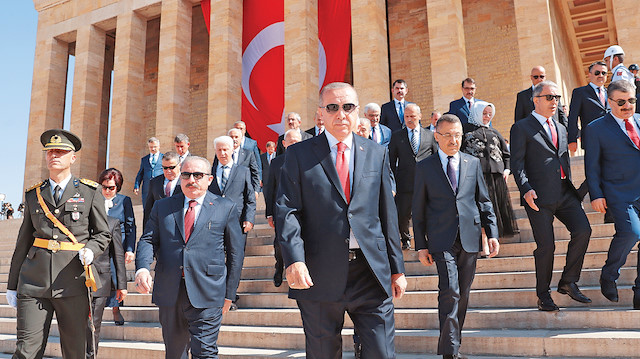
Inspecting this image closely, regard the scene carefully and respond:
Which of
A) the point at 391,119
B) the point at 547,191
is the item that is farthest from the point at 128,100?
the point at 547,191

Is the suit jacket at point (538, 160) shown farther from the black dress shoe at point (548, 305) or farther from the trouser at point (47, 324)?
the trouser at point (47, 324)

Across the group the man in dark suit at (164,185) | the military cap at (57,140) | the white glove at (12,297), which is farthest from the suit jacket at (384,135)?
the white glove at (12,297)

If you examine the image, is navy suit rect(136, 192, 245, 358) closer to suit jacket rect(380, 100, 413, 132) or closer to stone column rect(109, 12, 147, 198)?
suit jacket rect(380, 100, 413, 132)

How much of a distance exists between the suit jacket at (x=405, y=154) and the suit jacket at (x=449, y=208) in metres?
2.22

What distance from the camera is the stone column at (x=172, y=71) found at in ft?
56.1

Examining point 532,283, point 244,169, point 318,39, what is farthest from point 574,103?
point 318,39

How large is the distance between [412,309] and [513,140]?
6.31 ft

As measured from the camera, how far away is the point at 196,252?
131 inches

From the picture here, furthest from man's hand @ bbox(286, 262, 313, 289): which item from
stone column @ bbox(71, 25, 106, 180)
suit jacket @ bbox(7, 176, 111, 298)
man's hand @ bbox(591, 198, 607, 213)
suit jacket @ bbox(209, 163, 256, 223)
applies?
stone column @ bbox(71, 25, 106, 180)

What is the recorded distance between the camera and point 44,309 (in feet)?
11.0

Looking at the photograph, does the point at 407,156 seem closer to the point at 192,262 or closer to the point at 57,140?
the point at 192,262

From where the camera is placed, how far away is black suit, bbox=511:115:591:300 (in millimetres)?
4211

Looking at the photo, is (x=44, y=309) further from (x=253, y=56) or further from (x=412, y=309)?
(x=253, y=56)

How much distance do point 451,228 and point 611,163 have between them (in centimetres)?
154
